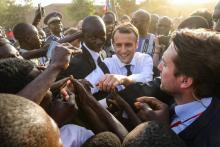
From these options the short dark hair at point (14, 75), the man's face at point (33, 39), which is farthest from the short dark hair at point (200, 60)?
the man's face at point (33, 39)

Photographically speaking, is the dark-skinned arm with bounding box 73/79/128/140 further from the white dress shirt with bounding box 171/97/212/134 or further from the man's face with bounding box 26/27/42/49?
the man's face with bounding box 26/27/42/49

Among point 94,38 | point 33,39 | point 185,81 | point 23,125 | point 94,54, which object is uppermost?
point 23,125

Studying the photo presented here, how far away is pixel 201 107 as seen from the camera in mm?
1737

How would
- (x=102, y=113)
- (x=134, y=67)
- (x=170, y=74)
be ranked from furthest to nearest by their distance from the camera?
(x=134, y=67), (x=102, y=113), (x=170, y=74)

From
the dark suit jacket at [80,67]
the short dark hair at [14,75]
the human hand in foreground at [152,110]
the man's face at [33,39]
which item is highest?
the short dark hair at [14,75]

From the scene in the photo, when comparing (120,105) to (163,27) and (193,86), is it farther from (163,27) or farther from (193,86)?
(163,27)

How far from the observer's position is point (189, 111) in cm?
177

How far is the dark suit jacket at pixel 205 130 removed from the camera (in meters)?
1.52

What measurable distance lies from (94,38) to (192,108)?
1709mm

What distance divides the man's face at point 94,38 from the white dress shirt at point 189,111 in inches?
62.1

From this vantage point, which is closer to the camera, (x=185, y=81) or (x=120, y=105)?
(x=185, y=81)

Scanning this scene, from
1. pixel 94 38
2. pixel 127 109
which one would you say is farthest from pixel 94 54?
pixel 127 109

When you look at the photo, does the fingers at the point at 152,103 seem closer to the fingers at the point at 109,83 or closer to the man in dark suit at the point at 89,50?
the fingers at the point at 109,83

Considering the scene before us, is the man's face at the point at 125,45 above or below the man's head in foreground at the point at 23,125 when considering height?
below
